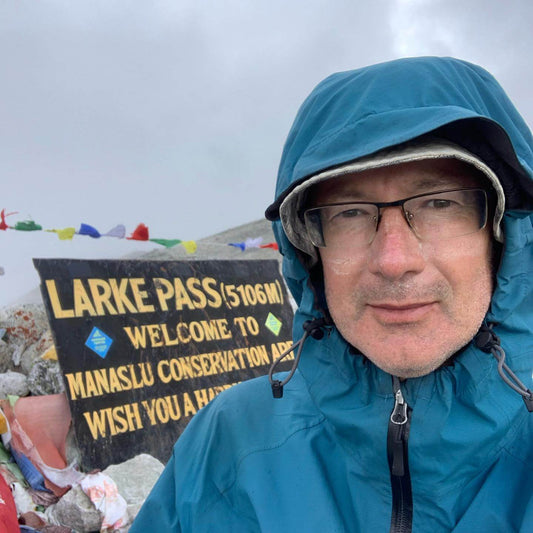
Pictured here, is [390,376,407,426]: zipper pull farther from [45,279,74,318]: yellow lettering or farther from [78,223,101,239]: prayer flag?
[78,223,101,239]: prayer flag

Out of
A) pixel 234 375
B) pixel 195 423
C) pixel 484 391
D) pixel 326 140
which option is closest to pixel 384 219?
pixel 326 140

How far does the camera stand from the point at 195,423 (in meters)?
1.84

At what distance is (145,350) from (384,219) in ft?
12.5

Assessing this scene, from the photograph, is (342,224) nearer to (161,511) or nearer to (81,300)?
(161,511)

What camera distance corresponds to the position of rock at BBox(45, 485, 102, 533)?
3416mm

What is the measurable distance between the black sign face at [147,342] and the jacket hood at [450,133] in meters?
3.33

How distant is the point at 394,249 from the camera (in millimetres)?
1358

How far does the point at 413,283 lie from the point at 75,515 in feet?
9.90

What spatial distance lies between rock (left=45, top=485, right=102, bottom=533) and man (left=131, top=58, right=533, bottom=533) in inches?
89.0

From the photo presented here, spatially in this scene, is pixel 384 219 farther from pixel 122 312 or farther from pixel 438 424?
pixel 122 312

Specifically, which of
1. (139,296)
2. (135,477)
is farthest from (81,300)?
(135,477)

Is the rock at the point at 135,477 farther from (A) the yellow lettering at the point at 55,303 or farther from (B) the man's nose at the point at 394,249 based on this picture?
(B) the man's nose at the point at 394,249

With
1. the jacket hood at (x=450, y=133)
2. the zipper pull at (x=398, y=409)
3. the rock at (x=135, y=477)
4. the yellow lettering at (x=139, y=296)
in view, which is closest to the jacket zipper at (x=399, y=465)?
the zipper pull at (x=398, y=409)

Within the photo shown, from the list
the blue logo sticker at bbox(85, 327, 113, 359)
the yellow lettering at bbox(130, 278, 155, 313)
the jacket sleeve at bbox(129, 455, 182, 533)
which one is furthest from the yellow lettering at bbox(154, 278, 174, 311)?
the jacket sleeve at bbox(129, 455, 182, 533)
